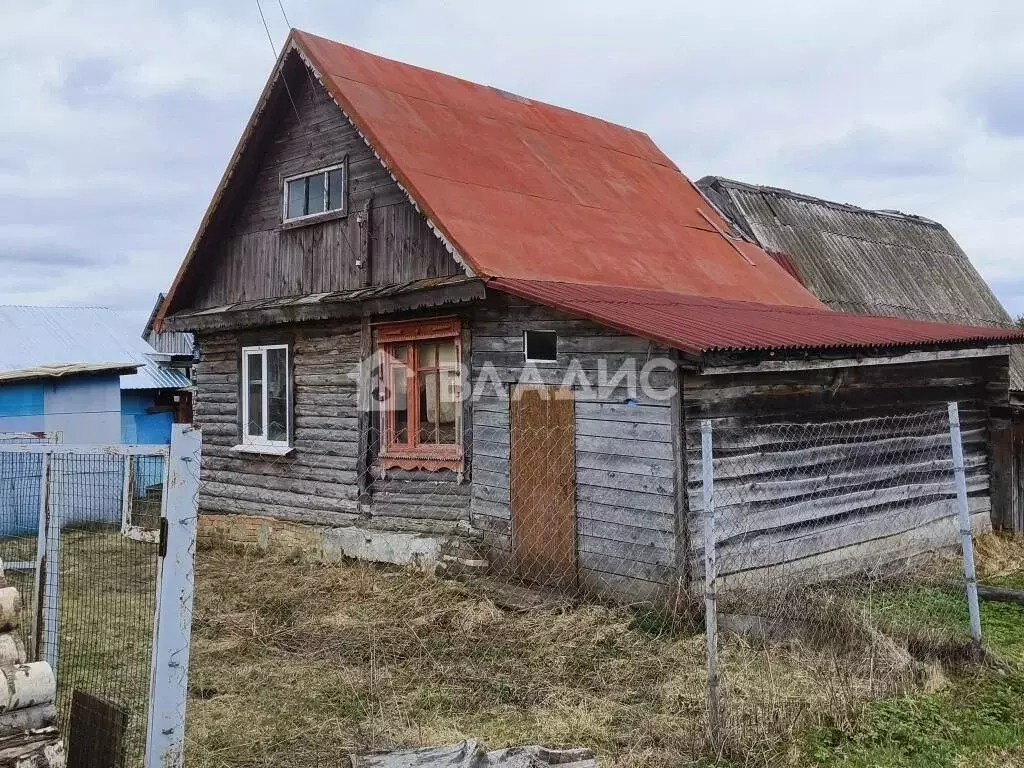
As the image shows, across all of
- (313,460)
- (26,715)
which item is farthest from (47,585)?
(313,460)

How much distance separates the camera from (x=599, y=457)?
311 inches

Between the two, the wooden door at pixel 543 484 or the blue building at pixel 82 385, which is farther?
the blue building at pixel 82 385

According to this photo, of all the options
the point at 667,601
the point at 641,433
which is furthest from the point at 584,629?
the point at 641,433

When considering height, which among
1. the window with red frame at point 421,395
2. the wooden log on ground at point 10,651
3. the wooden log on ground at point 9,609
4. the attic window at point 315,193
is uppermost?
the attic window at point 315,193

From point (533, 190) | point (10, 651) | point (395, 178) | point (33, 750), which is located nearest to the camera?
point (33, 750)

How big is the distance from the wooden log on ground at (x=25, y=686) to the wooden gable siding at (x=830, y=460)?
5.20m

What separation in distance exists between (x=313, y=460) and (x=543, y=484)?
391 centimetres

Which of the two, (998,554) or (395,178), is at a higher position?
(395,178)

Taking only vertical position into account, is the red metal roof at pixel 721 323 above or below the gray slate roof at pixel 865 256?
below

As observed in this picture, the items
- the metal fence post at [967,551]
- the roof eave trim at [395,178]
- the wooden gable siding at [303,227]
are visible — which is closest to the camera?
the metal fence post at [967,551]

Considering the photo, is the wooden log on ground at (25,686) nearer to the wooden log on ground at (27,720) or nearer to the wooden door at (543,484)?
the wooden log on ground at (27,720)

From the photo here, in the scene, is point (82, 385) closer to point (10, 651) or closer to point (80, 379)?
point (80, 379)

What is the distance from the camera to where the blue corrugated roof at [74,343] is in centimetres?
1623

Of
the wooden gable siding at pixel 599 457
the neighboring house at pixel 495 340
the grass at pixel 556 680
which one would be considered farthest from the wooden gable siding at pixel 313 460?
the grass at pixel 556 680
